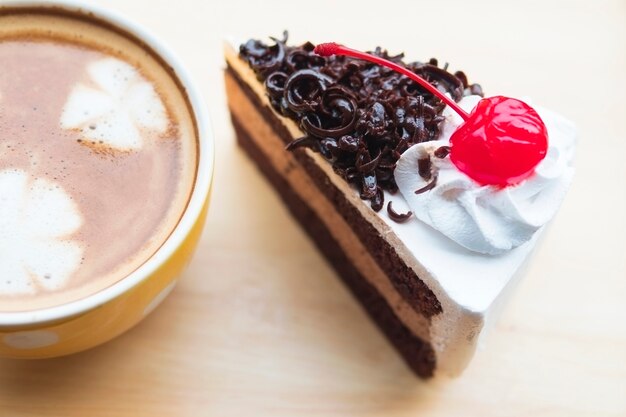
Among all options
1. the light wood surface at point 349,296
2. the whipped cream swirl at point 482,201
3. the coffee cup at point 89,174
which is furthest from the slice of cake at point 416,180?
the coffee cup at point 89,174

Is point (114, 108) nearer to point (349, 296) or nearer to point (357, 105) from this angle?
point (357, 105)

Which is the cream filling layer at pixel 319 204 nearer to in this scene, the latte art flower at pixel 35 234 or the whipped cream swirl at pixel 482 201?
the whipped cream swirl at pixel 482 201

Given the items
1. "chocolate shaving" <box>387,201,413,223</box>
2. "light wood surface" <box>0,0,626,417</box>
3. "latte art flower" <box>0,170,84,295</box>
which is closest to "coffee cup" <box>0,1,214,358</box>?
"latte art flower" <box>0,170,84,295</box>

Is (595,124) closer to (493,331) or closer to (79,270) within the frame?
(493,331)

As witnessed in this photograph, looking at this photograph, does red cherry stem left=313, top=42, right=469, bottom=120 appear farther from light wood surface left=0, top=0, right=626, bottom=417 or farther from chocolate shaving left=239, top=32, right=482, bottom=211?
A: light wood surface left=0, top=0, right=626, bottom=417

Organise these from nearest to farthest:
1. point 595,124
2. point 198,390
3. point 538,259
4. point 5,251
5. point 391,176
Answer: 1. point 5,251
2. point 391,176
3. point 198,390
4. point 538,259
5. point 595,124

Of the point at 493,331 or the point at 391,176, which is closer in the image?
the point at 391,176

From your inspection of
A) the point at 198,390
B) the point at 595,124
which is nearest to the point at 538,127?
the point at 595,124
